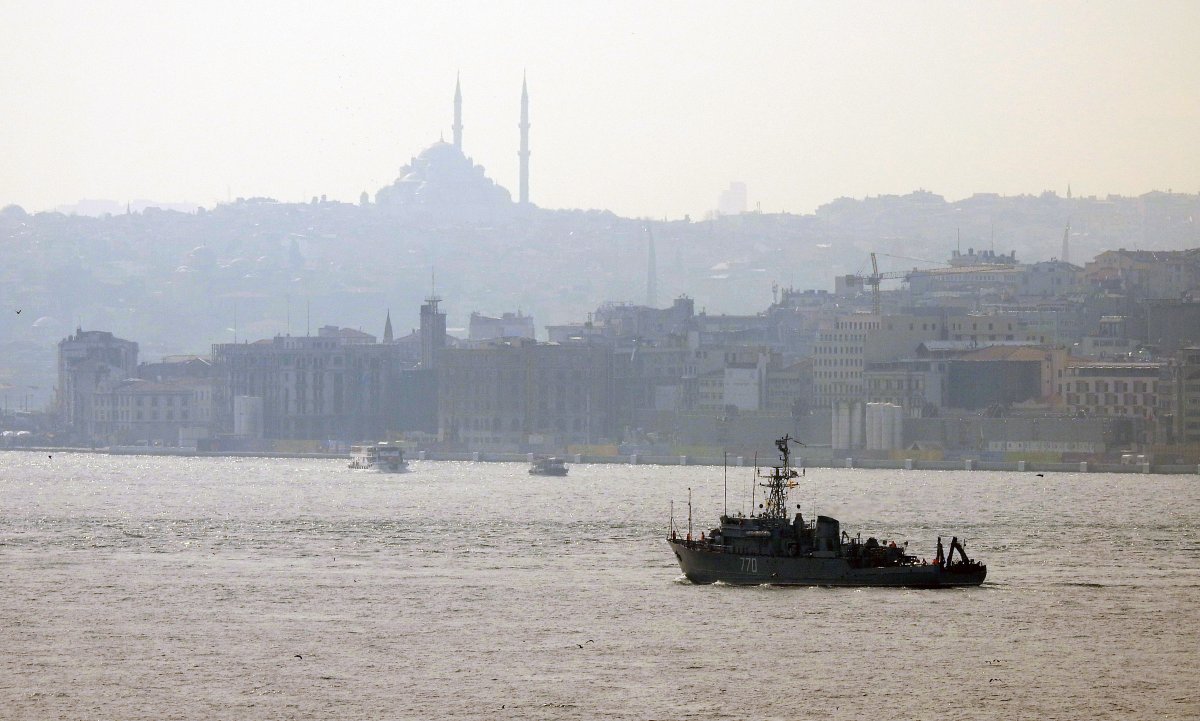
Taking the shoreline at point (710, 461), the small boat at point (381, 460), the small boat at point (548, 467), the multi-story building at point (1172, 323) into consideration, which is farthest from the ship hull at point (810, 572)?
the multi-story building at point (1172, 323)

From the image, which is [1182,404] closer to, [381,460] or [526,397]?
[381,460]

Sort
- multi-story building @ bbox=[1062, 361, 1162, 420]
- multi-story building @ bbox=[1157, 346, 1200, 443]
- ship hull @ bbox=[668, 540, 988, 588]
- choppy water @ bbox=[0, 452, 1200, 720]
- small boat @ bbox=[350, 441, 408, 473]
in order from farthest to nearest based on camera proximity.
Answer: multi-story building @ bbox=[1062, 361, 1162, 420]
multi-story building @ bbox=[1157, 346, 1200, 443]
small boat @ bbox=[350, 441, 408, 473]
ship hull @ bbox=[668, 540, 988, 588]
choppy water @ bbox=[0, 452, 1200, 720]

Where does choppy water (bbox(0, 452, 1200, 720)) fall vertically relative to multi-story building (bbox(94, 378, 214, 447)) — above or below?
below

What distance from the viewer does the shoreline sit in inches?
5571

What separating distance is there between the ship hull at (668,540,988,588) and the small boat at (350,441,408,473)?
8286 centimetres

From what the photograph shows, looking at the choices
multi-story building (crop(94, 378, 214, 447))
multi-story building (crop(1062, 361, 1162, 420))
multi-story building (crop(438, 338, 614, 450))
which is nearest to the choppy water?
multi-story building (crop(1062, 361, 1162, 420))

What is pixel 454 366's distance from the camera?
598 feet

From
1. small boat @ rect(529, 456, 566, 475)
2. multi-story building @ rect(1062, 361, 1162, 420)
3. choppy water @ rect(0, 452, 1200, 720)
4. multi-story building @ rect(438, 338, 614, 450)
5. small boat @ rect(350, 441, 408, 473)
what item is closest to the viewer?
choppy water @ rect(0, 452, 1200, 720)

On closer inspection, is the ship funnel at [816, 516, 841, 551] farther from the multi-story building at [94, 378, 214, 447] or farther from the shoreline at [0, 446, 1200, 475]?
the multi-story building at [94, 378, 214, 447]

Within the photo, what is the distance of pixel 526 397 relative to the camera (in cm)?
17862

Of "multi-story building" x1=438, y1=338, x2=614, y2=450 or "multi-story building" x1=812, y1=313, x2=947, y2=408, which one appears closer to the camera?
"multi-story building" x1=812, y1=313, x2=947, y2=408

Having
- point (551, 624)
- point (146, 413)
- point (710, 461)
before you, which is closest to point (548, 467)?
point (710, 461)

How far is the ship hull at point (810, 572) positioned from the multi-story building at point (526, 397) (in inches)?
4432

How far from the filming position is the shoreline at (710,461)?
14150cm
